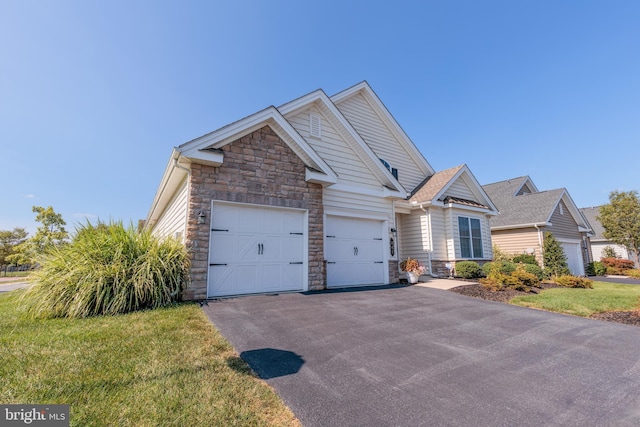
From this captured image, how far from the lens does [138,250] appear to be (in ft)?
19.7

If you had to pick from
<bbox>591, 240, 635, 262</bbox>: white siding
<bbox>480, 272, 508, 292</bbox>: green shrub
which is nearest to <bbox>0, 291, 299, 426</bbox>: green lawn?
<bbox>480, 272, 508, 292</bbox>: green shrub

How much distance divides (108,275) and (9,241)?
36954mm

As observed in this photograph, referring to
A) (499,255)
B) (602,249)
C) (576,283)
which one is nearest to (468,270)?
(576,283)

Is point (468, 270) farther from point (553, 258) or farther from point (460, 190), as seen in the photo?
point (553, 258)

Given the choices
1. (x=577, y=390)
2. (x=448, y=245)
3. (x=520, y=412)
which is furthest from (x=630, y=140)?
(x=520, y=412)

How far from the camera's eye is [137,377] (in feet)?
8.70

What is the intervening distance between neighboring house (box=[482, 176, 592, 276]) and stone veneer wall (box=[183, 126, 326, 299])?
14.3 meters

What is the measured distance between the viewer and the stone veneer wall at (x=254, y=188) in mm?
6301

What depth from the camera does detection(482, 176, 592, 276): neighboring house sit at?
15.6m

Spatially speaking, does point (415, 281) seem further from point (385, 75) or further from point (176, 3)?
point (176, 3)

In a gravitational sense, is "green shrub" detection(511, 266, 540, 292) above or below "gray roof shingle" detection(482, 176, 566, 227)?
below

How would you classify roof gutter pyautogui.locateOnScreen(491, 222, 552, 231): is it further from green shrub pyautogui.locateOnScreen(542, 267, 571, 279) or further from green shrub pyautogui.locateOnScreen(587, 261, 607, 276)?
green shrub pyautogui.locateOnScreen(587, 261, 607, 276)

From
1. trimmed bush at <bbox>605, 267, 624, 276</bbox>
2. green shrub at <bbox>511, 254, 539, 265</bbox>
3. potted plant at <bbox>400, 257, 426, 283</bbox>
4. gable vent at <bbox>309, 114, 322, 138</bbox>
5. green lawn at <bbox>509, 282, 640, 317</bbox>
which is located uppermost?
gable vent at <bbox>309, 114, 322, 138</bbox>

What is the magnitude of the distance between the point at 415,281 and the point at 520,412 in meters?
8.03
